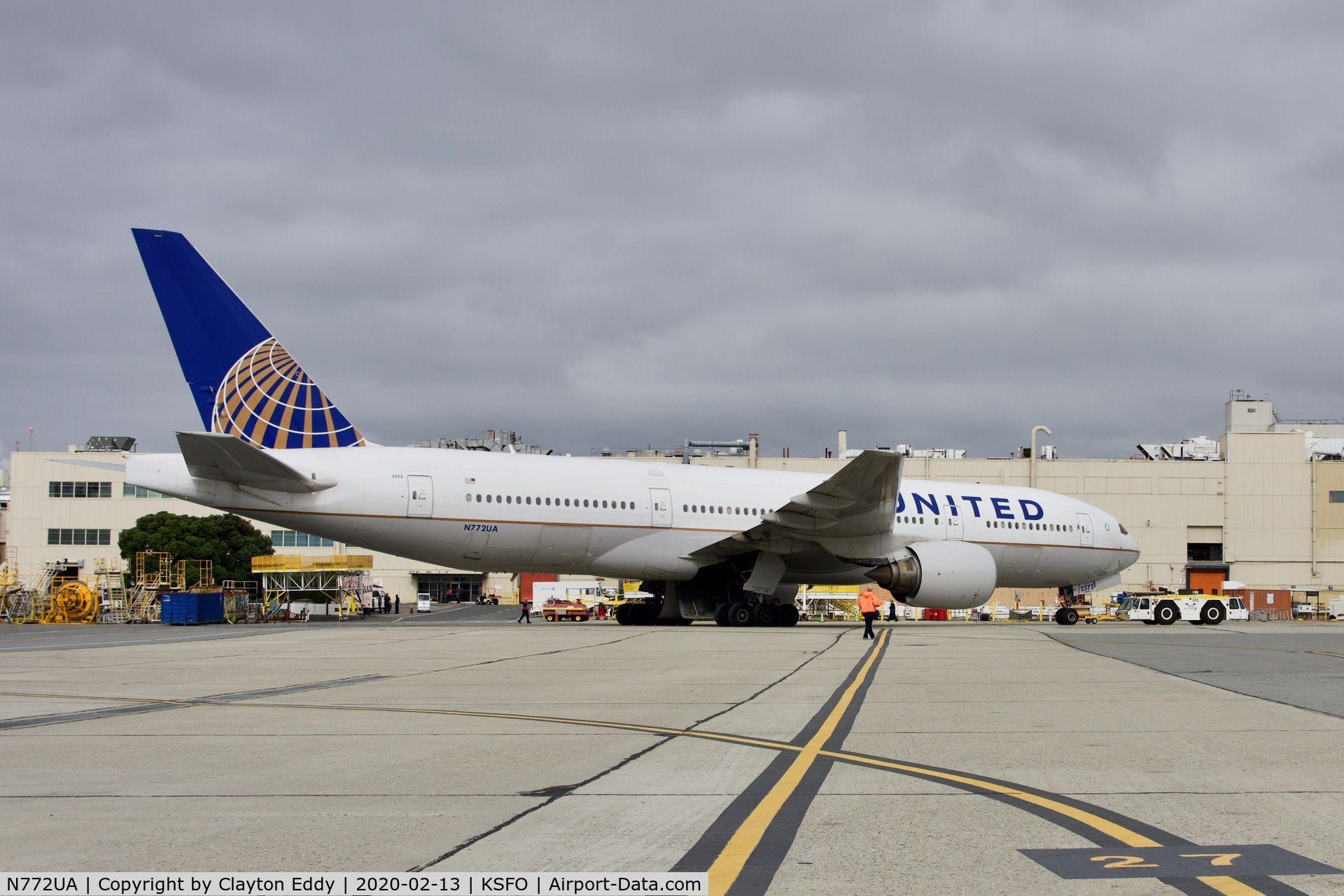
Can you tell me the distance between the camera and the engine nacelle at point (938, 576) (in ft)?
89.0

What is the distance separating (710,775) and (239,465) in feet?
62.0

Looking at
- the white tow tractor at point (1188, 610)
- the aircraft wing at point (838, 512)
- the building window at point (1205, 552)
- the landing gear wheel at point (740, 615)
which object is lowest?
the white tow tractor at point (1188, 610)

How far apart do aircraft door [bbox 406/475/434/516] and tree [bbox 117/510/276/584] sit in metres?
45.3

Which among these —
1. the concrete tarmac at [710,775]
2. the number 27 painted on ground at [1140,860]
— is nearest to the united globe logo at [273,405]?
the concrete tarmac at [710,775]

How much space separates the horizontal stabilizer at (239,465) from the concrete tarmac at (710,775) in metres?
8.52

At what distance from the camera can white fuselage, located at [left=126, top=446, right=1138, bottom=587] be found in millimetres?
24531

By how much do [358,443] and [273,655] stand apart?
9684mm

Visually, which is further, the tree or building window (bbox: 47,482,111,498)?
building window (bbox: 47,482,111,498)

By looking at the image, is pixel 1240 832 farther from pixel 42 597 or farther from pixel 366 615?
pixel 366 615

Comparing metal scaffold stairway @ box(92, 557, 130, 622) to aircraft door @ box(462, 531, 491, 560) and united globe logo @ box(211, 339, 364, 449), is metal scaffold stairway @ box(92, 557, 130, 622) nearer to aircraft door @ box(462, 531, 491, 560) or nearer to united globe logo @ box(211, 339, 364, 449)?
united globe logo @ box(211, 339, 364, 449)

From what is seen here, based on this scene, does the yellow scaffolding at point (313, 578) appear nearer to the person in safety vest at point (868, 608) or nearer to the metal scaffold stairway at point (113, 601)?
the metal scaffold stairway at point (113, 601)

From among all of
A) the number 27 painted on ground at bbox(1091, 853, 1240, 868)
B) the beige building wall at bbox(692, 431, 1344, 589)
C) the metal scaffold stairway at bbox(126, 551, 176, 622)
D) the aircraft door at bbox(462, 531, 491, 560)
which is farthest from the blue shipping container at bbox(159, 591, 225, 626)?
the number 27 painted on ground at bbox(1091, 853, 1240, 868)

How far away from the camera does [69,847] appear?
15.6ft

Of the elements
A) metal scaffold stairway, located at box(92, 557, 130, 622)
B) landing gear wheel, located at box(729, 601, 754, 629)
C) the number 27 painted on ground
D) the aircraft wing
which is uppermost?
the aircraft wing
